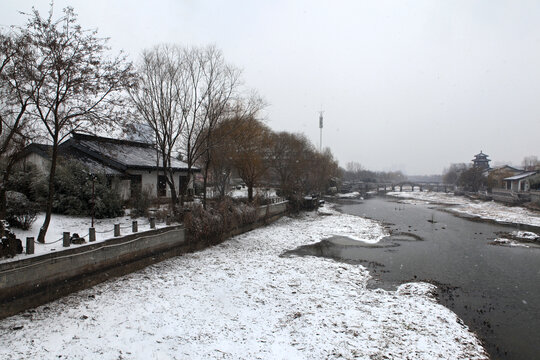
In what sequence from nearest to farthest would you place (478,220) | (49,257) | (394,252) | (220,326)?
1. (220,326)
2. (49,257)
3. (394,252)
4. (478,220)

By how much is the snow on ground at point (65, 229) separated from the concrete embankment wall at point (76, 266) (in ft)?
1.02

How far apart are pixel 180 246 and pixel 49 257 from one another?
20.8 ft

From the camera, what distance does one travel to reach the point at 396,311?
9.34 m

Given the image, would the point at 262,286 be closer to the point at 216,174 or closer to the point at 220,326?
the point at 220,326

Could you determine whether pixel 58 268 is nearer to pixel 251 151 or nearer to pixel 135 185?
pixel 135 185

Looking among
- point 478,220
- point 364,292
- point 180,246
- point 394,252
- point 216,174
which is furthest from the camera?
point 478,220

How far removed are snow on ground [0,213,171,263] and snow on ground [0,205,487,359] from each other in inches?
66.5

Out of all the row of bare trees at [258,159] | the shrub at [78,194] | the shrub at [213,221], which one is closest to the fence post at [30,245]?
the shrub at [78,194]

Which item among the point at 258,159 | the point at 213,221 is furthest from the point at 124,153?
the point at 258,159

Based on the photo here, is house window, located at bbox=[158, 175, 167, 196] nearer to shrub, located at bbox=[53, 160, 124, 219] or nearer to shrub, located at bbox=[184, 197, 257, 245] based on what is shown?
shrub, located at bbox=[184, 197, 257, 245]

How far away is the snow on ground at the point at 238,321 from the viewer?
6.95 meters

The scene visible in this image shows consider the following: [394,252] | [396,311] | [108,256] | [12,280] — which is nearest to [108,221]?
[108,256]

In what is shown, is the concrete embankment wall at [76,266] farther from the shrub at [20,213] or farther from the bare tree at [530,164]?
the bare tree at [530,164]

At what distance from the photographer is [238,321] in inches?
331
